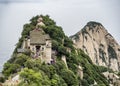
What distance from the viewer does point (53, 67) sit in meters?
92.2

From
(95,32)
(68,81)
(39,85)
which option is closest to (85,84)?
(68,81)

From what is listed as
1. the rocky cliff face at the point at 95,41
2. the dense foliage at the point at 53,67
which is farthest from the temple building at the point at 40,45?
the rocky cliff face at the point at 95,41

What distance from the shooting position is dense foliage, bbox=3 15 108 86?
82.0 meters

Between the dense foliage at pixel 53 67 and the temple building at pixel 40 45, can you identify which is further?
the temple building at pixel 40 45

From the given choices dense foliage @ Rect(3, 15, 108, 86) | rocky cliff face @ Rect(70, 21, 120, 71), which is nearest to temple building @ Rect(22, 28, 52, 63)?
dense foliage @ Rect(3, 15, 108, 86)

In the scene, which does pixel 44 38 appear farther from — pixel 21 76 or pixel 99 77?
pixel 99 77

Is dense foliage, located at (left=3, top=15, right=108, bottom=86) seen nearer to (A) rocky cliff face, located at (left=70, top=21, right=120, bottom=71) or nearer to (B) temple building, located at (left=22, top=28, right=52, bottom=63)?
(B) temple building, located at (left=22, top=28, right=52, bottom=63)

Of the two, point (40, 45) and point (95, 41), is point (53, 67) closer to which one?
point (40, 45)

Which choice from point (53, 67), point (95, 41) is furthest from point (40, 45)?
point (95, 41)

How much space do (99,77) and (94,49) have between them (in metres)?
66.5

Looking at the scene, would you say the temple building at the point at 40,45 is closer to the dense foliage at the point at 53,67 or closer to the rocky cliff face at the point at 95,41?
the dense foliage at the point at 53,67

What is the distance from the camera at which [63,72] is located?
3799 inches

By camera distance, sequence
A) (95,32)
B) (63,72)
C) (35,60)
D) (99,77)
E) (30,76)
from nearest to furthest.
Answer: (30,76) < (35,60) < (63,72) < (99,77) < (95,32)

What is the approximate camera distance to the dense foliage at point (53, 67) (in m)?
Answer: 82.0
